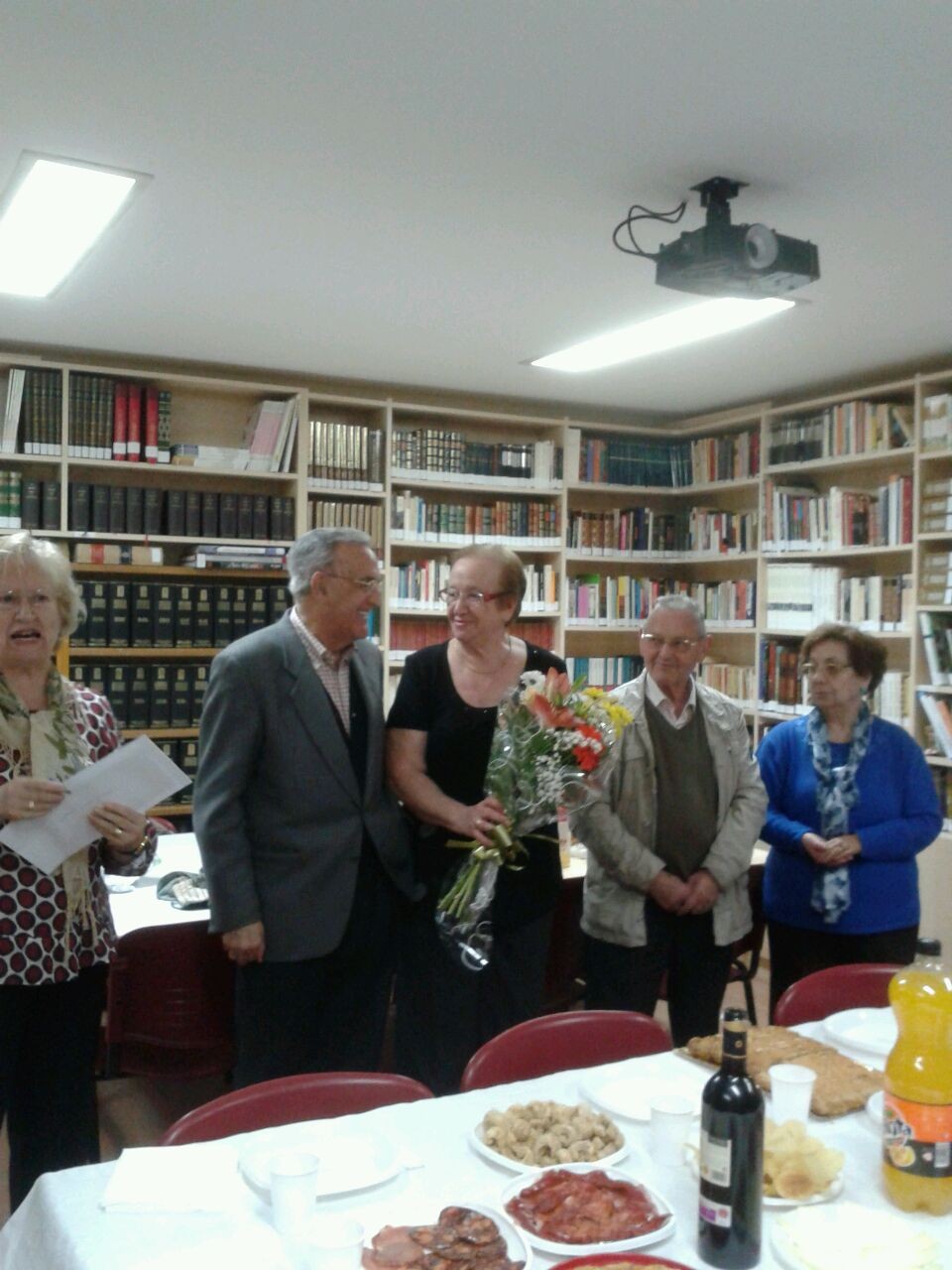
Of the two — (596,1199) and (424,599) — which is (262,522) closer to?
(424,599)

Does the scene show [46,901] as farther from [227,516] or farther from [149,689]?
[227,516]

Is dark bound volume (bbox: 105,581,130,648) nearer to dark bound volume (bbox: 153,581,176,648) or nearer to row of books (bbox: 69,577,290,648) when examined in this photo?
row of books (bbox: 69,577,290,648)

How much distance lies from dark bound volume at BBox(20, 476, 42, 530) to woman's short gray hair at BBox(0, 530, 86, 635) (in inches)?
113

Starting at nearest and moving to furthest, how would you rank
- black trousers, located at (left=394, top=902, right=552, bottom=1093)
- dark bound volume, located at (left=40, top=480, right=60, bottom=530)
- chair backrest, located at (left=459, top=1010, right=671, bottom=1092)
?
chair backrest, located at (left=459, top=1010, right=671, bottom=1092)
black trousers, located at (left=394, top=902, right=552, bottom=1093)
dark bound volume, located at (left=40, top=480, right=60, bottom=530)

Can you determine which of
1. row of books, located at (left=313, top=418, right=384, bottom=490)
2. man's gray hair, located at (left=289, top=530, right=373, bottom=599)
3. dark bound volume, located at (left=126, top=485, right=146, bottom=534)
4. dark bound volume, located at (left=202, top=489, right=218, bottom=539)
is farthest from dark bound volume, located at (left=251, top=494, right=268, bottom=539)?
man's gray hair, located at (left=289, top=530, right=373, bottom=599)

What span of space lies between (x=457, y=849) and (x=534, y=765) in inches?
16.1

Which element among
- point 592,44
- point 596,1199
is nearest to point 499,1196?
point 596,1199

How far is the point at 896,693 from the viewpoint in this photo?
16.8 ft

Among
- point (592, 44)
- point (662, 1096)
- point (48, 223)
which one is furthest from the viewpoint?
point (48, 223)

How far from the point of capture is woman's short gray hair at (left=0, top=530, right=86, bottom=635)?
2.22 metres

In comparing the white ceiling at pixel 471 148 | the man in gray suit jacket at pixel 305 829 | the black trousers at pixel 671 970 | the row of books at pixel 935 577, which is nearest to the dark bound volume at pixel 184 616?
the white ceiling at pixel 471 148

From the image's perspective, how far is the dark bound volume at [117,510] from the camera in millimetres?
5164

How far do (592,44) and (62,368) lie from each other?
133 inches

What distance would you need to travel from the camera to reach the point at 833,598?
18.1 feet
